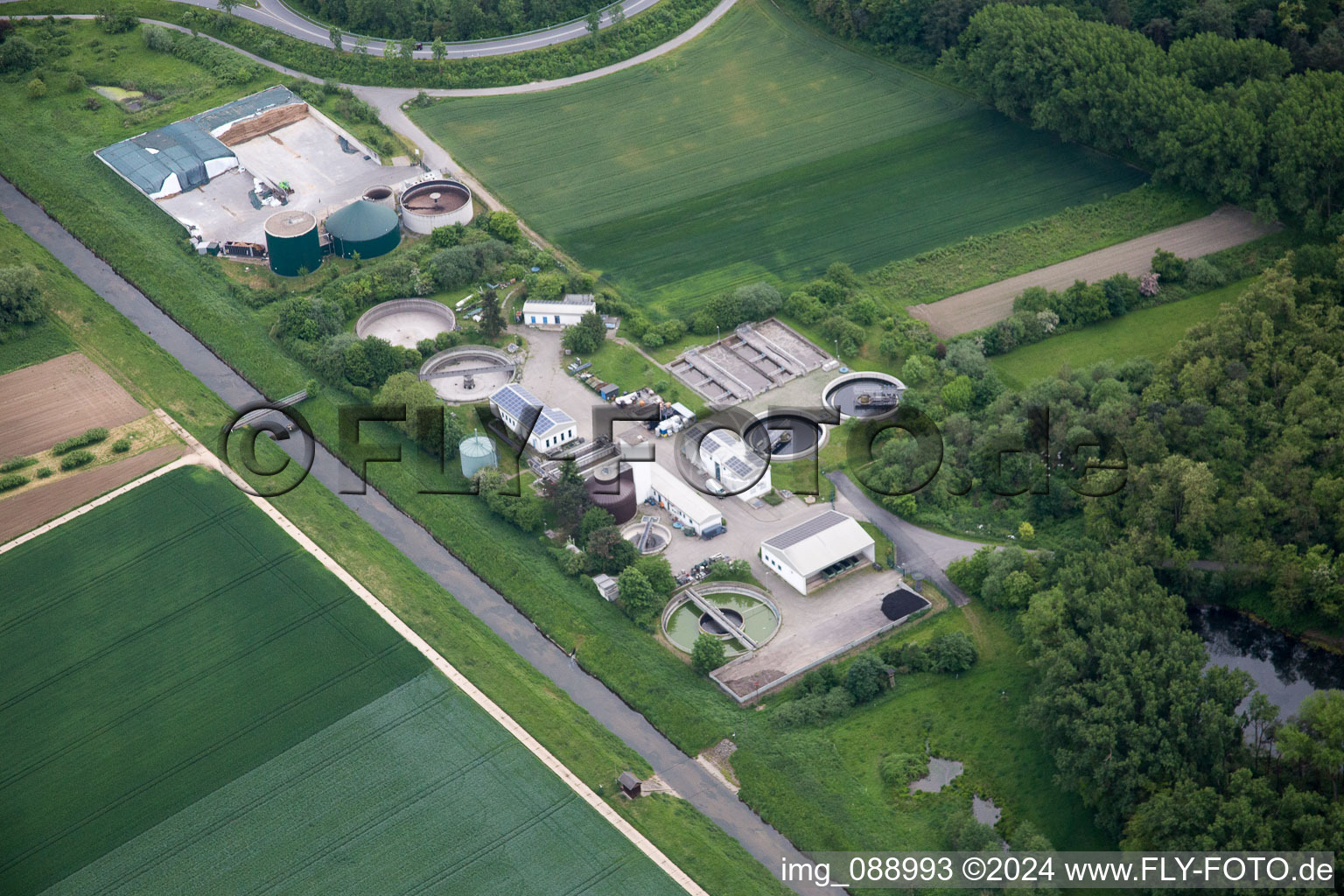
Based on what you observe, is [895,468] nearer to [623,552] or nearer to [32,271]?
[623,552]

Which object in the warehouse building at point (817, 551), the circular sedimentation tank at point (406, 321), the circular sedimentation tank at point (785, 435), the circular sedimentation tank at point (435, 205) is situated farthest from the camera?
the circular sedimentation tank at point (435, 205)

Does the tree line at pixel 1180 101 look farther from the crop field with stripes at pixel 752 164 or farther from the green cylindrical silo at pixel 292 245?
the green cylindrical silo at pixel 292 245

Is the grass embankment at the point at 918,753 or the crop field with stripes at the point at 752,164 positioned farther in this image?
the crop field with stripes at the point at 752,164

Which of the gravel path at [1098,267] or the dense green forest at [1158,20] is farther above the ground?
the dense green forest at [1158,20]

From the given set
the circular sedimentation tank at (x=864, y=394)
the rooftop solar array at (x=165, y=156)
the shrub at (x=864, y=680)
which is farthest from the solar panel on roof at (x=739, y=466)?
the rooftop solar array at (x=165, y=156)

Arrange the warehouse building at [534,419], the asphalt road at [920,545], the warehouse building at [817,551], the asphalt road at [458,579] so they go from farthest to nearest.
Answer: the warehouse building at [534,419] → the asphalt road at [920,545] → the warehouse building at [817,551] → the asphalt road at [458,579]

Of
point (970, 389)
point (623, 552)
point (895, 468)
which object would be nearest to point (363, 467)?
point (623, 552)

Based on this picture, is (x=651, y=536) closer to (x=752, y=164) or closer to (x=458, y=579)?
(x=458, y=579)

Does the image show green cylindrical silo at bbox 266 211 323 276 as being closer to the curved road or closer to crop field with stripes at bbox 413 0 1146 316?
crop field with stripes at bbox 413 0 1146 316
